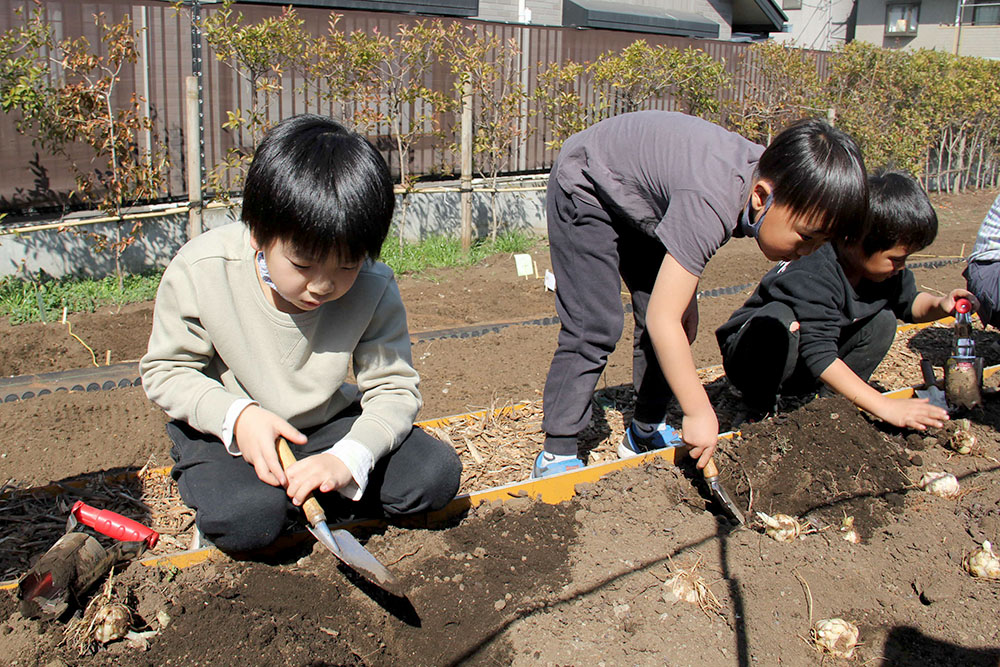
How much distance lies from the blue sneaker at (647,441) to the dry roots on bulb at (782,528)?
0.69 m

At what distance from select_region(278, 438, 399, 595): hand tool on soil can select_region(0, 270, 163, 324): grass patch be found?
11.8 feet

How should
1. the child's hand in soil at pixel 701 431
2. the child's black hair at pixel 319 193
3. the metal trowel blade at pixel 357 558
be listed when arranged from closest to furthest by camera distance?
1. the child's black hair at pixel 319 193
2. the metal trowel blade at pixel 357 558
3. the child's hand in soil at pixel 701 431

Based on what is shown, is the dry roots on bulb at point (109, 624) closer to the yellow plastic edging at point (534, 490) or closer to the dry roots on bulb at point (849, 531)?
the yellow plastic edging at point (534, 490)

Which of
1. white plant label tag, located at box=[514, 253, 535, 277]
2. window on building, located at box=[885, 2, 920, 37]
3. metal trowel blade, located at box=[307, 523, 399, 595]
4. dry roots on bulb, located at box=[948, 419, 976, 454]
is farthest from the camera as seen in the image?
window on building, located at box=[885, 2, 920, 37]

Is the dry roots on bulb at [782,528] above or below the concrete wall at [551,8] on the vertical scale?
below

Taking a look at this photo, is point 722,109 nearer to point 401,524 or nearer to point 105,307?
point 105,307

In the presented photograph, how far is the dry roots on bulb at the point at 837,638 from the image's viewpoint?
→ 2057 mm

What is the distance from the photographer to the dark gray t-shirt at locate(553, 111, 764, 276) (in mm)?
2262

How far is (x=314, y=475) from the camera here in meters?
2.07

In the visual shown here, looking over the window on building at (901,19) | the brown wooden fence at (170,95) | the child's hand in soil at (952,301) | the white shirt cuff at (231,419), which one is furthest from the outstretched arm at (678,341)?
the window on building at (901,19)

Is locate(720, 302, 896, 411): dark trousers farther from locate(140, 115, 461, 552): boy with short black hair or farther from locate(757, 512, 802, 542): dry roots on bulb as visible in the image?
locate(140, 115, 461, 552): boy with short black hair

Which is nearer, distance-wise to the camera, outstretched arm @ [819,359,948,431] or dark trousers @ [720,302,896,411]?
outstretched arm @ [819,359,948,431]

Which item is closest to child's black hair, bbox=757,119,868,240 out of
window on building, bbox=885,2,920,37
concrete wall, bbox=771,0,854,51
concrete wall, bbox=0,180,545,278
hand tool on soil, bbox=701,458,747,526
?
hand tool on soil, bbox=701,458,747,526

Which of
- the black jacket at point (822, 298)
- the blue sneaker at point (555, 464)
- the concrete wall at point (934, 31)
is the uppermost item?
the concrete wall at point (934, 31)
